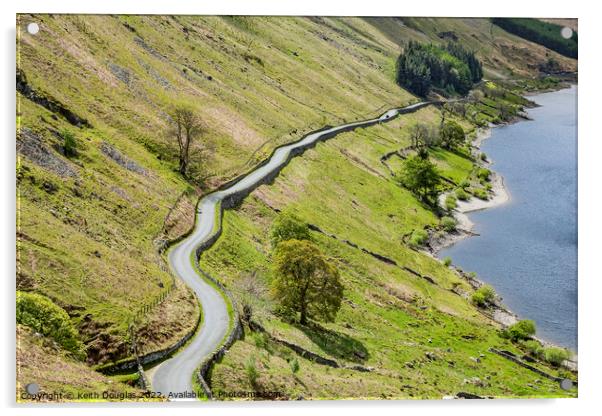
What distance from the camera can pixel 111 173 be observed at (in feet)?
186

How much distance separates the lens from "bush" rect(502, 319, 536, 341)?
60.3m

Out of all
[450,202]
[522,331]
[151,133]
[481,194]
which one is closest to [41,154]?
[151,133]

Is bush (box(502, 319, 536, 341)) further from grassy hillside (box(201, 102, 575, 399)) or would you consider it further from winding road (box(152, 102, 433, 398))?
winding road (box(152, 102, 433, 398))

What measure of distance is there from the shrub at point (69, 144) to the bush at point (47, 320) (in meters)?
23.9

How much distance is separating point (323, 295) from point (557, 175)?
5171 centimetres

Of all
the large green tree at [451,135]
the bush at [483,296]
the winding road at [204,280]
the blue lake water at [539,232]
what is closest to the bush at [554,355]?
the blue lake water at [539,232]

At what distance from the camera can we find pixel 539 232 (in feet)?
254

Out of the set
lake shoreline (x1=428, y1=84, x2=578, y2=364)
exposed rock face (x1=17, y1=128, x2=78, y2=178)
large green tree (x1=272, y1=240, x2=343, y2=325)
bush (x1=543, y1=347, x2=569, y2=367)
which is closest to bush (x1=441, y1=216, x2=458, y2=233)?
lake shoreline (x1=428, y1=84, x2=578, y2=364)

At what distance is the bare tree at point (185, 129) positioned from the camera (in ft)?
233

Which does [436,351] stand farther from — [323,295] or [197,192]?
[197,192]

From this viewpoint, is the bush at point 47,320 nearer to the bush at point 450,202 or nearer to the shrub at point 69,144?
the shrub at point 69,144

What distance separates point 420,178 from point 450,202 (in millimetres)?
6461

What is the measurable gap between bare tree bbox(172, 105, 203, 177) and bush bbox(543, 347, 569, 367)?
1593 inches
